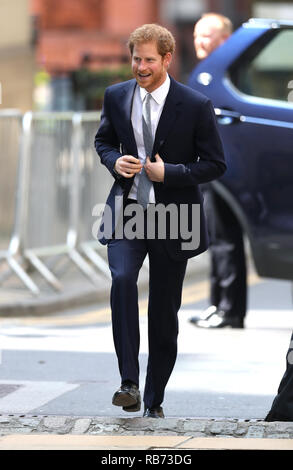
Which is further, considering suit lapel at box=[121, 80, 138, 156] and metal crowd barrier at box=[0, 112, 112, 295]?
metal crowd barrier at box=[0, 112, 112, 295]

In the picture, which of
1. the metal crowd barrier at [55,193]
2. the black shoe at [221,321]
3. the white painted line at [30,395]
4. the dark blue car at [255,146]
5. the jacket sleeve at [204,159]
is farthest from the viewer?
the metal crowd barrier at [55,193]

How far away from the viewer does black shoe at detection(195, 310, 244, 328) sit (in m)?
9.27

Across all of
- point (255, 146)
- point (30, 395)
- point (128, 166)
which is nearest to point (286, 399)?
point (128, 166)

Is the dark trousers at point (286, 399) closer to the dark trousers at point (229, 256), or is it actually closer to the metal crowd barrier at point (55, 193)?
the dark trousers at point (229, 256)

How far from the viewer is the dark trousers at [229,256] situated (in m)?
9.20

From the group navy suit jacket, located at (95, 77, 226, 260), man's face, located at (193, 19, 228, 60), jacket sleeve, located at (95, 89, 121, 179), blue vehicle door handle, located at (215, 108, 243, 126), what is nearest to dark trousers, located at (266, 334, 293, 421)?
navy suit jacket, located at (95, 77, 226, 260)

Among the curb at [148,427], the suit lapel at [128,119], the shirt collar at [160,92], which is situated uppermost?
the shirt collar at [160,92]

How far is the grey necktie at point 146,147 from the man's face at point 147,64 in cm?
11

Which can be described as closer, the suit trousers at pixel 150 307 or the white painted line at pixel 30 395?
the suit trousers at pixel 150 307

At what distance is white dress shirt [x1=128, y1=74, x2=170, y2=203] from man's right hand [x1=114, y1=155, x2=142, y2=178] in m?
0.11

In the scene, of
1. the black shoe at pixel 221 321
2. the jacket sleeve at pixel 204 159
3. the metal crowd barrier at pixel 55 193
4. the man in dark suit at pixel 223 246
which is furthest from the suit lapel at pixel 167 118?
the metal crowd barrier at pixel 55 193

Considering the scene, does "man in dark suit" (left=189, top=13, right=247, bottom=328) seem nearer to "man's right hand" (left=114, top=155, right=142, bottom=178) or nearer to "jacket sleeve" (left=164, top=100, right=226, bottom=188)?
"jacket sleeve" (left=164, top=100, right=226, bottom=188)

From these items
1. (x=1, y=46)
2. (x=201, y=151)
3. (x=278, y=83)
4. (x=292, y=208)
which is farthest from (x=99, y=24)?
(x=201, y=151)

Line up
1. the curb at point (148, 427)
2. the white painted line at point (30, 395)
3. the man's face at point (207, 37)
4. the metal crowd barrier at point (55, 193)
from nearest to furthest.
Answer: the curb at point (148, 427)
the white painted line at point (30, 395)
the man's face at point (207, 37)
the metal crowd barrier at point (55, 193)
